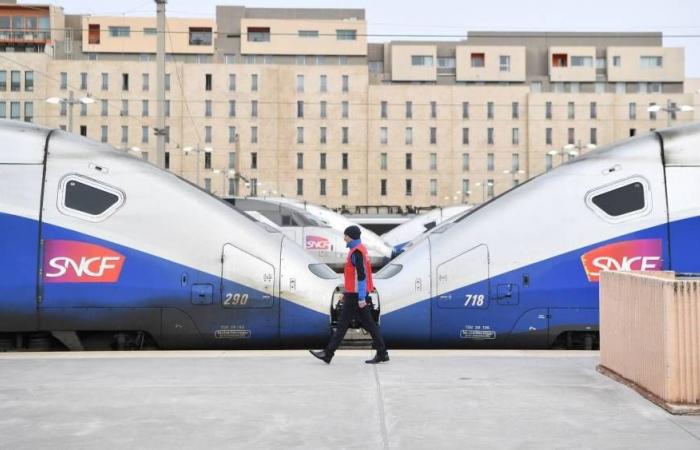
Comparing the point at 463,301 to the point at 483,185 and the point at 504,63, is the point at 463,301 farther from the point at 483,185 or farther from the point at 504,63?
the point at 504,63

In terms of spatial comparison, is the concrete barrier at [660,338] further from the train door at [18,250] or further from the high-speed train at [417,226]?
the high-speed train at [417,226]

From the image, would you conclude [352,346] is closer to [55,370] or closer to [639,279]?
[55,370]

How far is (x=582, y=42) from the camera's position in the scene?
367 feet

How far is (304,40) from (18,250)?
9537cm

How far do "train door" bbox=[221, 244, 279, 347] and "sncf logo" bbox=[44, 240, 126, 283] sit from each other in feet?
4.76

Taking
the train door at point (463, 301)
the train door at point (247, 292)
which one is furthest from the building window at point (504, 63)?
the train door at point (247, 292)

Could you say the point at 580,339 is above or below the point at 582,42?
below

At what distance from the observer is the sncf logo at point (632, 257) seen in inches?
475

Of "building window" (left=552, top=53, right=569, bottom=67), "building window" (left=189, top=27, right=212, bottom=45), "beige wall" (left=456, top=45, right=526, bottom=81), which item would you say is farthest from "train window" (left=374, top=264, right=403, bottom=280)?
"building window" (left=552, top=53, right=569, bottom=67)

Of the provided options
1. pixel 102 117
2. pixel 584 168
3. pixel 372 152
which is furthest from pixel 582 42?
pixel 584 168

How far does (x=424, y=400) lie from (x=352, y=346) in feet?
15.9

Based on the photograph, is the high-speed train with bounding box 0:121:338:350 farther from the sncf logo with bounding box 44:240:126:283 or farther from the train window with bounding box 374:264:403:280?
the train window with bounding box 374:264:403:280

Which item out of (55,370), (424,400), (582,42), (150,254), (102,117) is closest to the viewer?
(424,400)

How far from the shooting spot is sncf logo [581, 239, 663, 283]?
39.6 ft
